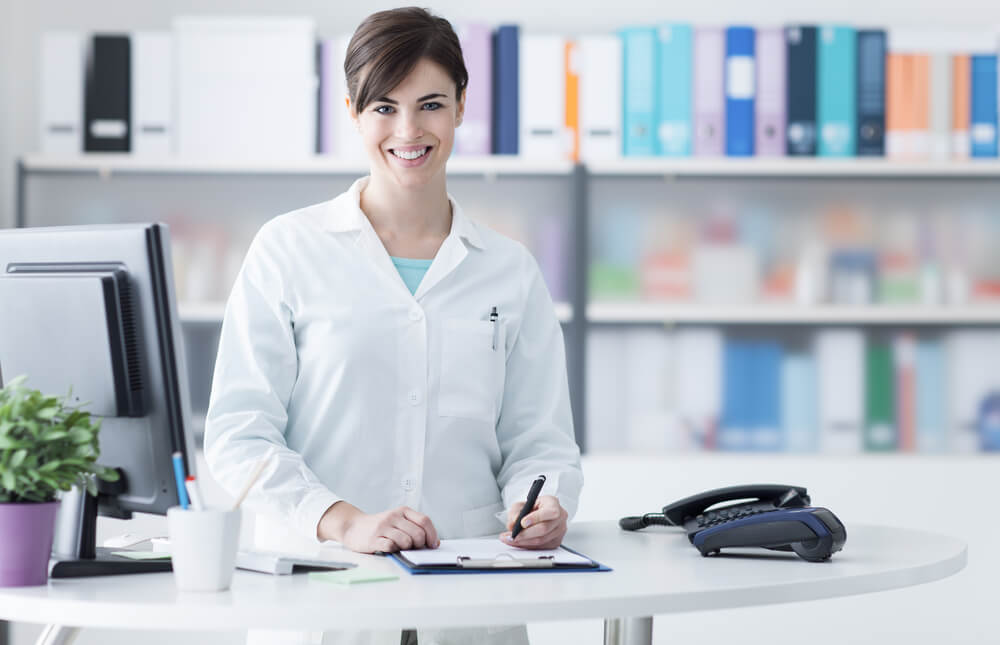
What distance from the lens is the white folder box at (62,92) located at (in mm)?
2812

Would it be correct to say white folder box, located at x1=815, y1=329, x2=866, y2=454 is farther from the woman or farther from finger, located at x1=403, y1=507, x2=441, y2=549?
finger, located at x1=403, y1=507, x2=441, y2=549

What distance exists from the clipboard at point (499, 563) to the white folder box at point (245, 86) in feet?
6.11

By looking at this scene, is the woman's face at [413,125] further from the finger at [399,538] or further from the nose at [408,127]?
Result: the finger at [399,538]

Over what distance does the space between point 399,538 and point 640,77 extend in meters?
1.87

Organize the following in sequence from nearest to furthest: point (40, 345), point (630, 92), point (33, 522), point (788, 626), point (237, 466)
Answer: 1. point (33, 522)
2. point (40, 345)
3. point (237, 466)
4. point (630, 92)
5. point (788, 626)

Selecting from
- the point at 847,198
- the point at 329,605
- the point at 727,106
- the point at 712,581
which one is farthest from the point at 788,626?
the point at 329,605

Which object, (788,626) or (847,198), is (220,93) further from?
(788,626)

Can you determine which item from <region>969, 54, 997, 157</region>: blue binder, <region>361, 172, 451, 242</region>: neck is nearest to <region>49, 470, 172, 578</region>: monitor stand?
<region>361, 172, 451, 242</region>: neck

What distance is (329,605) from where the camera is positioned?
0.97m

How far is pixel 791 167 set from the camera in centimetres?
285

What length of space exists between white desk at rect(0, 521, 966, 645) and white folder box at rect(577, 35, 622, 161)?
1677 mm

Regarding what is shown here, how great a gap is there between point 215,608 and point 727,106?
225 cm

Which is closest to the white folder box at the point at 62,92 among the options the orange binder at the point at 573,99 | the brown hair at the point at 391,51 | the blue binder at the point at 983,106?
the orange binder at the point at 573,99

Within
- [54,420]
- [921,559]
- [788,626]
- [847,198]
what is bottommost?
[788,626]
